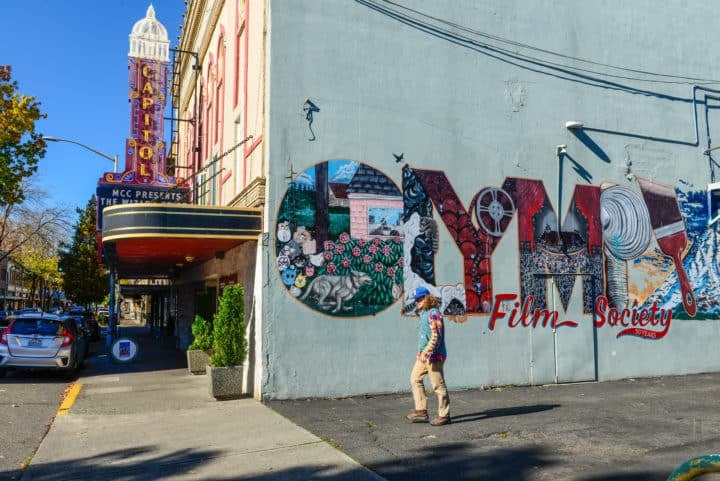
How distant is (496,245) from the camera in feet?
40.5

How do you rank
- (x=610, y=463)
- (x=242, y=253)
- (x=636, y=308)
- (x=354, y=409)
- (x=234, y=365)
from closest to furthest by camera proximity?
(x=610, y=463), (x=354, y=409), (x=234, y=365), (x=242, y=253), (x=636, y=308)

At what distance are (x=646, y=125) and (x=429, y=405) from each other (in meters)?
8.31

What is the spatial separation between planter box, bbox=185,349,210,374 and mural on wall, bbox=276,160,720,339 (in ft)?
14.8

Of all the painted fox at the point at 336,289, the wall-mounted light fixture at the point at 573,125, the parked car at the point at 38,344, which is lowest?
the parked car at the point at 38,344

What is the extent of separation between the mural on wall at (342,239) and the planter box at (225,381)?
1642 mm

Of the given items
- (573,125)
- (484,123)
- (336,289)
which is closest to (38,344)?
(336,289)

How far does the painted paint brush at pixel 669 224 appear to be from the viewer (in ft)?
45.8

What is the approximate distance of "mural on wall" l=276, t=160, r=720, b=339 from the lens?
11.0 m

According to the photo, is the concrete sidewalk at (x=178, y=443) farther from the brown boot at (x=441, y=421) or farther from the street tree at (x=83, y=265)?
the street tree at (x=83, y=265)

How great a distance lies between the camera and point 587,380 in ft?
41.9

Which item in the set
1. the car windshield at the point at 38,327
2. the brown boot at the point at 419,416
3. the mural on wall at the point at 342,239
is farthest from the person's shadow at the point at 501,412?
the car windshield at the point at 38,327

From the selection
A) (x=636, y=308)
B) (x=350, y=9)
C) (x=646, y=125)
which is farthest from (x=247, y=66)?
(x=636, y=308)

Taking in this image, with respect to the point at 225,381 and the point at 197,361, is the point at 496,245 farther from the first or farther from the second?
the point at 197,361

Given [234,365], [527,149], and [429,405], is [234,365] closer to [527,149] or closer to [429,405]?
[429,405]
